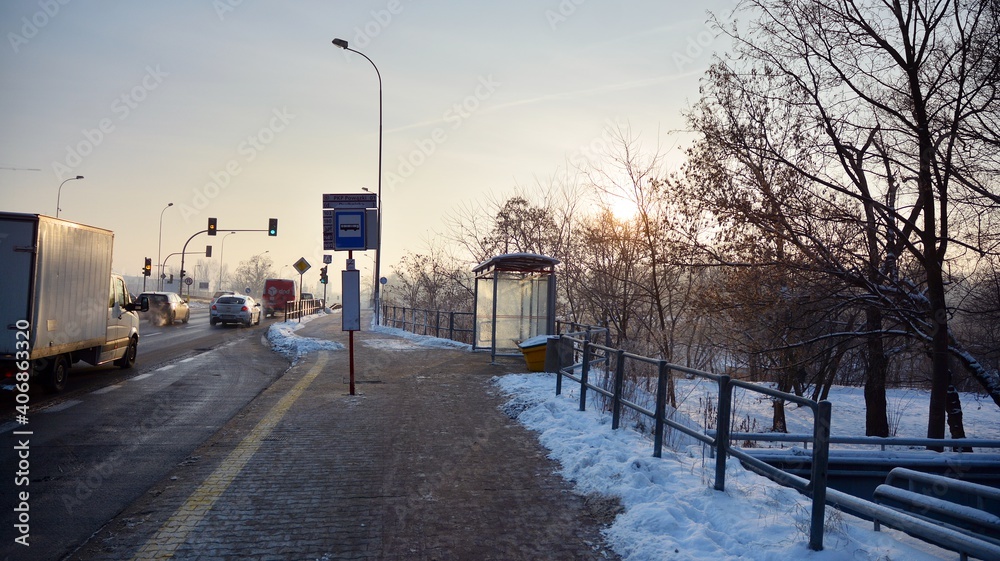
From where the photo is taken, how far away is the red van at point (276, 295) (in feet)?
148

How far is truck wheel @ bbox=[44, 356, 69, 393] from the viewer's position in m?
10.3

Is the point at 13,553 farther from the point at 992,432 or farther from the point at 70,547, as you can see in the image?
the point at 992,432

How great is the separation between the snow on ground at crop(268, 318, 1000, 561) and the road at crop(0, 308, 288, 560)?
390 cm

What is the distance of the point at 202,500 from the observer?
5285 mm

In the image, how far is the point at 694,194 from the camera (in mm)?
14109

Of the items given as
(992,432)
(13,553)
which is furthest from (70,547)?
(992,432)

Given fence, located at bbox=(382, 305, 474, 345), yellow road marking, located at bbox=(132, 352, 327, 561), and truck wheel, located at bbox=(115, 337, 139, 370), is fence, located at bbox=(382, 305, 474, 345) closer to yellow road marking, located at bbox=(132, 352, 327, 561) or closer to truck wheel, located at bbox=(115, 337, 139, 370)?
truck wheel, located at bbox=(115, 337, 139, 370)

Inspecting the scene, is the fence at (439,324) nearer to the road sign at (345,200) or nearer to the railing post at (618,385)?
the road sign at (345,200)

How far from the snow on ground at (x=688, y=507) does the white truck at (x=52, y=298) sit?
7135 mm

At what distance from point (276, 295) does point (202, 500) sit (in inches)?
1664

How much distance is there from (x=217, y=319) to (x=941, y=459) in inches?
1195

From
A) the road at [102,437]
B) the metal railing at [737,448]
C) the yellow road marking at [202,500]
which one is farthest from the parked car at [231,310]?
the metal railing at [737,448]

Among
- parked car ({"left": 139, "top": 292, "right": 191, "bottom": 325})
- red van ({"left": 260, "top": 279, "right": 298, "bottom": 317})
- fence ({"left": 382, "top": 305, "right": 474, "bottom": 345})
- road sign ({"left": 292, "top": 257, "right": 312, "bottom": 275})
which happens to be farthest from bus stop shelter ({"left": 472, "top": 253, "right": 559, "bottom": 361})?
red van ({"left": 260, "top": 279, "right": 298, "bottom": 317})

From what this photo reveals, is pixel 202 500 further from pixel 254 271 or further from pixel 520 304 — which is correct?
pixel 254 271
